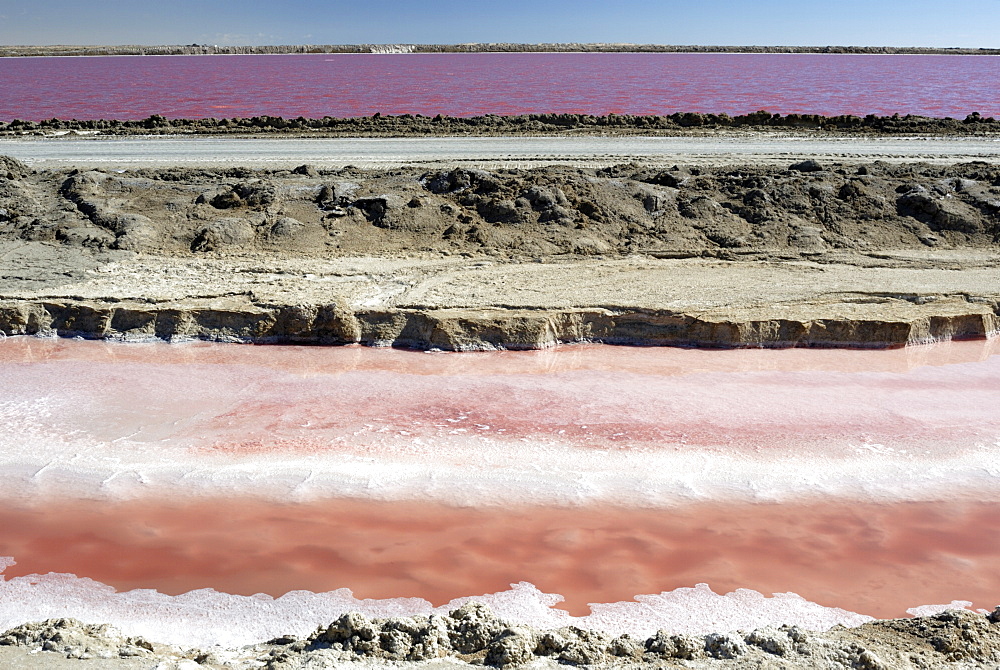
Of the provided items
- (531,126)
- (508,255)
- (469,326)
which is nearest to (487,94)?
(531,126)

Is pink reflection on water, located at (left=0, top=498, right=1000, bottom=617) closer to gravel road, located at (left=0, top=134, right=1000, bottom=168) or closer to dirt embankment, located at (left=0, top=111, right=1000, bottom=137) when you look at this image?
gravel road, located at (left=0, top=134, right=1000, bottom=168)

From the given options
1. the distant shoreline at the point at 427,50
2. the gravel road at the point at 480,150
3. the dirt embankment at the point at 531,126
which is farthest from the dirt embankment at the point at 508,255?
the distant shoreline at the point at 427,50

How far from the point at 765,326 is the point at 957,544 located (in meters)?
3.16

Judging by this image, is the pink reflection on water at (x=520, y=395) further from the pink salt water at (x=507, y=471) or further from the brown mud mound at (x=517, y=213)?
the brown mud mound at (x=517, y=213)

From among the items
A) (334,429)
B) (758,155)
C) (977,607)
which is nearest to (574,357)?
(334,429)

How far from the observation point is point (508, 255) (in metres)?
9.50

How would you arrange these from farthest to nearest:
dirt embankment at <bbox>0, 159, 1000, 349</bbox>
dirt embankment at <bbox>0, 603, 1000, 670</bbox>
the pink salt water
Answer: dirt embankment at <bbox>0, 159, 1000, 349</bbox> → the pink salt water → dirt embankment at <bbox>0, 603, 1000, 670</bbox>

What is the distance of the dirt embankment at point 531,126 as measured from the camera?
59.7 ft

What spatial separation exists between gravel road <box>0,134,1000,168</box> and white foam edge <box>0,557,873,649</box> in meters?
9.99

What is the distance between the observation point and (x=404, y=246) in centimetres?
980

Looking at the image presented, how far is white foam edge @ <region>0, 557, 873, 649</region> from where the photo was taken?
4.43 meters

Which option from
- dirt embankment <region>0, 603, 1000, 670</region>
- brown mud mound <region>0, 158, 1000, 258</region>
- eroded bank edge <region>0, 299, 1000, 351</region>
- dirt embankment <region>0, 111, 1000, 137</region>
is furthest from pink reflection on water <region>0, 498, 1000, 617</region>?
dirt embankment <region>0, 111, 1000, 137</region>

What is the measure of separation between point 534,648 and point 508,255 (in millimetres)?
6320

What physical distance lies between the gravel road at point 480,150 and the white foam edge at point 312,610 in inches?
393
